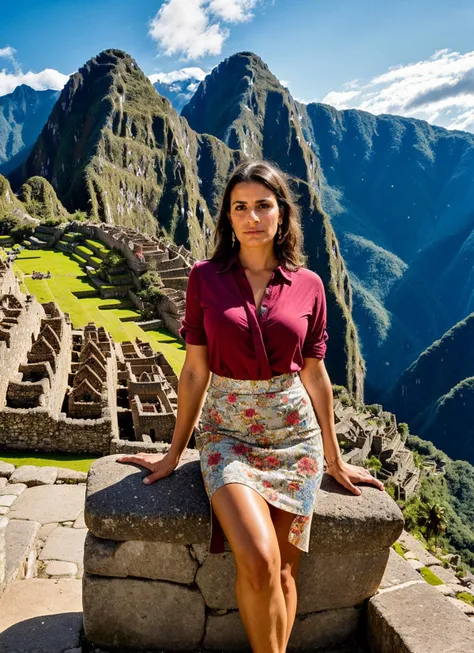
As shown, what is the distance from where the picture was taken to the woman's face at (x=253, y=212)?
376cm

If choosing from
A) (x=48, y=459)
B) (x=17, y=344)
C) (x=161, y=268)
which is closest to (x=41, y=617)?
(x=48, y=459)

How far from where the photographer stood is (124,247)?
54.6 m

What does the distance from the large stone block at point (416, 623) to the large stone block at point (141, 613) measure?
1175 mm

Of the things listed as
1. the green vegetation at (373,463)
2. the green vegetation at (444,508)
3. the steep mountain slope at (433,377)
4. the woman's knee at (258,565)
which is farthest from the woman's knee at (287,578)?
the steep mountain slope at (433,377)

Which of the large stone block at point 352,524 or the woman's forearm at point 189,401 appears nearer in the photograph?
the large stone block at point 352,524

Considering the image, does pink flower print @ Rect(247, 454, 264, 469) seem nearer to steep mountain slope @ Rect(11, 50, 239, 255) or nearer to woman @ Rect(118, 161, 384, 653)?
woman @ Rect(118, 161, 384, 653)

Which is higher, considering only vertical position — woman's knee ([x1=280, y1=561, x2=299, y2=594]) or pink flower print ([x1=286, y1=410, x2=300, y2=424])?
pink flower print ([x1=286, y1=410, x2=300, y2=424])

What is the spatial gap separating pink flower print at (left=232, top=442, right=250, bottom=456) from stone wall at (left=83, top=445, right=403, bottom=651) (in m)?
0.40

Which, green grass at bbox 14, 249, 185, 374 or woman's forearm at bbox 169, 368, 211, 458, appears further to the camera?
green grass at bbox 14, 249, 185, 374

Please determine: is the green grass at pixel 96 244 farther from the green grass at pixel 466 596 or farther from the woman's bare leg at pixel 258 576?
the woman's bare leg at pixel 258 576

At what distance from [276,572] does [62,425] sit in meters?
11.2

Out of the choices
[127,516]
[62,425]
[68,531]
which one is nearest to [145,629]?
[127,516]

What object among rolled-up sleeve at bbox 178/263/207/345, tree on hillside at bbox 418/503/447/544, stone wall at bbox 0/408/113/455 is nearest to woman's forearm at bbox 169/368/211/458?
rolled-up sleeve at bbox 178/263/207/345

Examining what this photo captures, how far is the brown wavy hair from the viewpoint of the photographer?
12.4 feet
